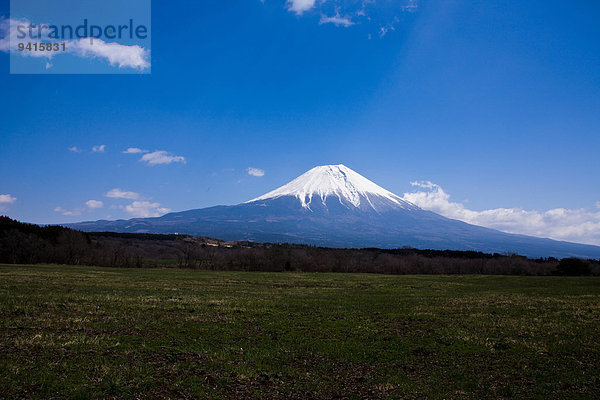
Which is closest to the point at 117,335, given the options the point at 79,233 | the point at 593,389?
the point at 593,389

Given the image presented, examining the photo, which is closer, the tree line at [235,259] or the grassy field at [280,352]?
the grassy field at [280,352]

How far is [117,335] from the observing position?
43.4ft

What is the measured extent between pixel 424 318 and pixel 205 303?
42.8 feet

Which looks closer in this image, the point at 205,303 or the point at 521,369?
the point at 521,369

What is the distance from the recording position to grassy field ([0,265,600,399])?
9.50m

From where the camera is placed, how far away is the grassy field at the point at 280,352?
31.2 ft

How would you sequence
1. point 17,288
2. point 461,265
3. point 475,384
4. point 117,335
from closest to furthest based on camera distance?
point 475,384 → point 117,335 → point 17,288 → point 461,265

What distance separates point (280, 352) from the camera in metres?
12.7

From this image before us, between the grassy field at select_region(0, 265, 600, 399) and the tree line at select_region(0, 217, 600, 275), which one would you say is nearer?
the grassy field at select_region(0, 265, 600, 399)

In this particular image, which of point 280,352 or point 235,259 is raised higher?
point 280,352

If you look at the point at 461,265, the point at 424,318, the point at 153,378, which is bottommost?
the point at 461,265

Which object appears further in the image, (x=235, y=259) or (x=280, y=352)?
(x=235, y=259)

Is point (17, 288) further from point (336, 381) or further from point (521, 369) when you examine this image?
point (521, 369)

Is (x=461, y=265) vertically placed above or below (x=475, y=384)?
below
